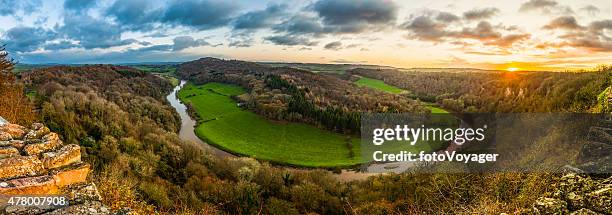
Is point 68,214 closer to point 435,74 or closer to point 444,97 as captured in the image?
point 444,97

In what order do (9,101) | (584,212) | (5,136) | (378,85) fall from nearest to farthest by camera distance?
(584,212) < (5,136) < (9,101) < (378,85)

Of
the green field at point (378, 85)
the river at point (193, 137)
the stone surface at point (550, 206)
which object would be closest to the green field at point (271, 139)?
the river at point (193, 137)

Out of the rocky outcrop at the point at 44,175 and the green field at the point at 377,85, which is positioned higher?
the rocky outcrop at the point at 44,175

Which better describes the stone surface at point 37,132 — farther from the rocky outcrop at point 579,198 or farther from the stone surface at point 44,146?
the rocky outcrop at point 579,198

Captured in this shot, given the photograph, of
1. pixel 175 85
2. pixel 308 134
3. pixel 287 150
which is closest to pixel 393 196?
pixel 287 150

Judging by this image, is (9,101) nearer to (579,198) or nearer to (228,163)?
(579,198)

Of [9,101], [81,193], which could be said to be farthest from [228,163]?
[81,193]
